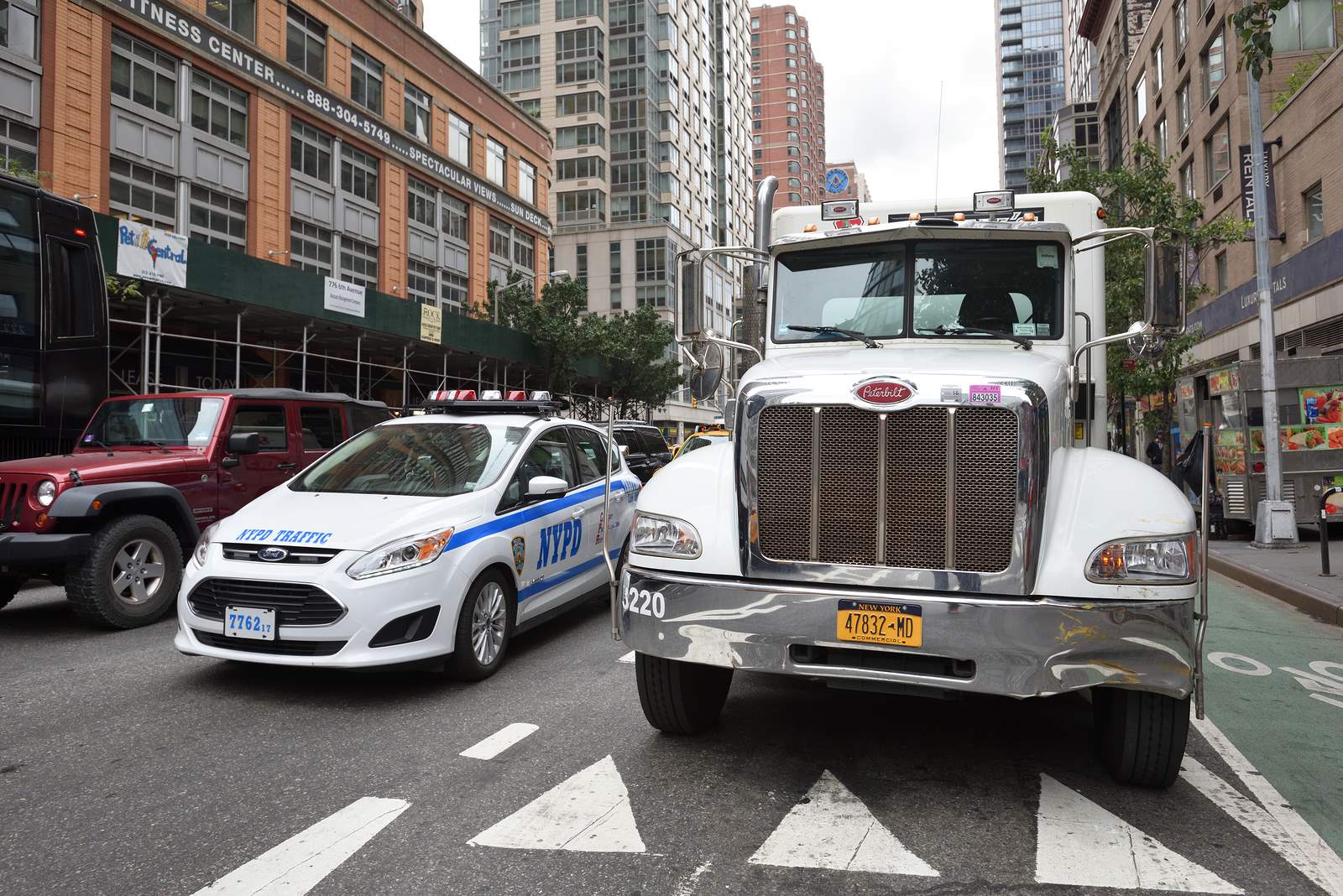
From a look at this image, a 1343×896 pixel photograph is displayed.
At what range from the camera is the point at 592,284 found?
67000mm

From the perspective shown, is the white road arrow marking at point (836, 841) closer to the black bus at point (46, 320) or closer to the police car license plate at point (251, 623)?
the police car license plate at point (251, 623)

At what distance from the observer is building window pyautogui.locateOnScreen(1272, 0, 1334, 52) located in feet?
75.4

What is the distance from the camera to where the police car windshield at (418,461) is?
6.13 meters

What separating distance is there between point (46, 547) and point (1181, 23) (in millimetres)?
36078

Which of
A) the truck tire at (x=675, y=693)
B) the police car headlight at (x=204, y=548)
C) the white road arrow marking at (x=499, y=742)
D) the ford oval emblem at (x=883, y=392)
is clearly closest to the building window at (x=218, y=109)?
the police car headlight at (x=204, y=548)

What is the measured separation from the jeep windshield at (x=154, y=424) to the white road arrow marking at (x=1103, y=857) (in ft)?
24.1

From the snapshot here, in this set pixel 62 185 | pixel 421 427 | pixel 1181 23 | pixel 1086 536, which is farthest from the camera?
pixel 1181 23

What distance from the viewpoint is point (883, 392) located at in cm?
383

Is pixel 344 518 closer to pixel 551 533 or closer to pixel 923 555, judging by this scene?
pixel 551 533

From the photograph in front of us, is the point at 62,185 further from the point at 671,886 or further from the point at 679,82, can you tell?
the point at 679,82

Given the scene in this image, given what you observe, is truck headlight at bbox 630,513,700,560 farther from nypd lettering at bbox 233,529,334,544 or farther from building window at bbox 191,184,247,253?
building window at bbox 191,184,247,253

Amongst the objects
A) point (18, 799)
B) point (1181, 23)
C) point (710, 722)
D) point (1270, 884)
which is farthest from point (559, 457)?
point (1181, 23)

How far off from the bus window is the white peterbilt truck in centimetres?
724

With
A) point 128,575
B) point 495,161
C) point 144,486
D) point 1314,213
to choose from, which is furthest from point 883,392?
point 495,161
